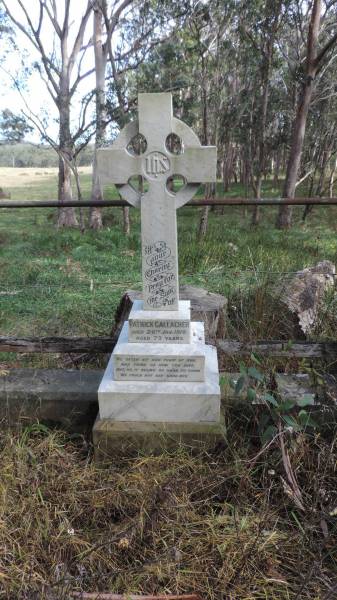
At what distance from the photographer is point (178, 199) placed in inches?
97.5

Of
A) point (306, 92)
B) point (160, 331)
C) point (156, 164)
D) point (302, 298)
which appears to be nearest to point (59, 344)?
point (160, 331)

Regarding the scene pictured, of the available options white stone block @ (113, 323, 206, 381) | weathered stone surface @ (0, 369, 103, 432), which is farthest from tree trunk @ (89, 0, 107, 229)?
white stone block @ (113, 323, 206, 381)

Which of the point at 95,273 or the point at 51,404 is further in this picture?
the point at 95,273

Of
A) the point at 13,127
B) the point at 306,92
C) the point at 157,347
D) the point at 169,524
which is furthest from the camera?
the point at 13,127

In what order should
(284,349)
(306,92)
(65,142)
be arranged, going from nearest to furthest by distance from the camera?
(284,349) → (306,92) → (65,142)

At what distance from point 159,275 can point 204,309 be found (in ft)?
3.53

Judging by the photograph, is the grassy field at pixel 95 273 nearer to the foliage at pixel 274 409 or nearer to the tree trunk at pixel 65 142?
the foliage at pixel 274 409

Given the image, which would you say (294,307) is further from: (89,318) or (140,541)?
(140,541)

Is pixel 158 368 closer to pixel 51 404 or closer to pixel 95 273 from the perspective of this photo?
pixel 51 404

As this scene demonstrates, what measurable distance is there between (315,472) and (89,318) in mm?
3281

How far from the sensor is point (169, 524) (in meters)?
1.92

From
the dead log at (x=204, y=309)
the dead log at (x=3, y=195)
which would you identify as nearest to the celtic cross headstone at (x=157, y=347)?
the dead log at (x=204, y=309)

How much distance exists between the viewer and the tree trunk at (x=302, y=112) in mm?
11078

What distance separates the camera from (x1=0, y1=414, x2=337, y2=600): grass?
67.6 inches
